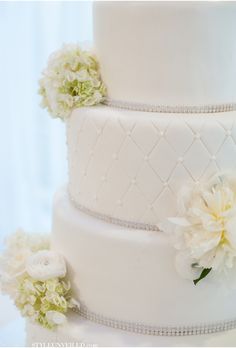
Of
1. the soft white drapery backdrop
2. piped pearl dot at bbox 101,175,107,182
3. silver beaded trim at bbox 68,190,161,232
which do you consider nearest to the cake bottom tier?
silver beaded trim at bbox 68,190,161,232

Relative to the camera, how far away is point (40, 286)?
76.0 inches

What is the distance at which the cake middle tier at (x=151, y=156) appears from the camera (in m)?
1.74

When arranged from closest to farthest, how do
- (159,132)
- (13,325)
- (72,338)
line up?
(159,132), (72,338), (13,325)

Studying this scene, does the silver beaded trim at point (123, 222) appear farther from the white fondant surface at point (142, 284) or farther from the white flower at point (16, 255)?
the white flower at point (16, 255)

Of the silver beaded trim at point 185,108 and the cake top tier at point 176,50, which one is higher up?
the cake top tier at point 176,50

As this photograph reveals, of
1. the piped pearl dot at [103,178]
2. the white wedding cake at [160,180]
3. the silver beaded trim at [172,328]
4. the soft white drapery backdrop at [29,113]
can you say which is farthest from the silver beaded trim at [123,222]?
the soft white drapery backdrop at [29,113]

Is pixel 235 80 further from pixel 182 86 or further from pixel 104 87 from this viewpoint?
pixel 104 87

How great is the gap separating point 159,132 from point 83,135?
0.29 m

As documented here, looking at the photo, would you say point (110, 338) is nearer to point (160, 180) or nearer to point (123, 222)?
point (123, 222)

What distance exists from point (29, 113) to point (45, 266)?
8.26 feet

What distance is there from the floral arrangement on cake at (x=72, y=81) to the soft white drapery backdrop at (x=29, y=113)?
6.69 ft

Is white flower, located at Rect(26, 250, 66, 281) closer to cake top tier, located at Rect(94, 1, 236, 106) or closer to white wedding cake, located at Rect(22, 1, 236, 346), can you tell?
white wedding cake, located at Rect(22, 1, 236, 346)

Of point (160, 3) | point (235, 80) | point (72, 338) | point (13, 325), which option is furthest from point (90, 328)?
point (13, 325)

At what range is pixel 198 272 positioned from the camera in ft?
5.74
